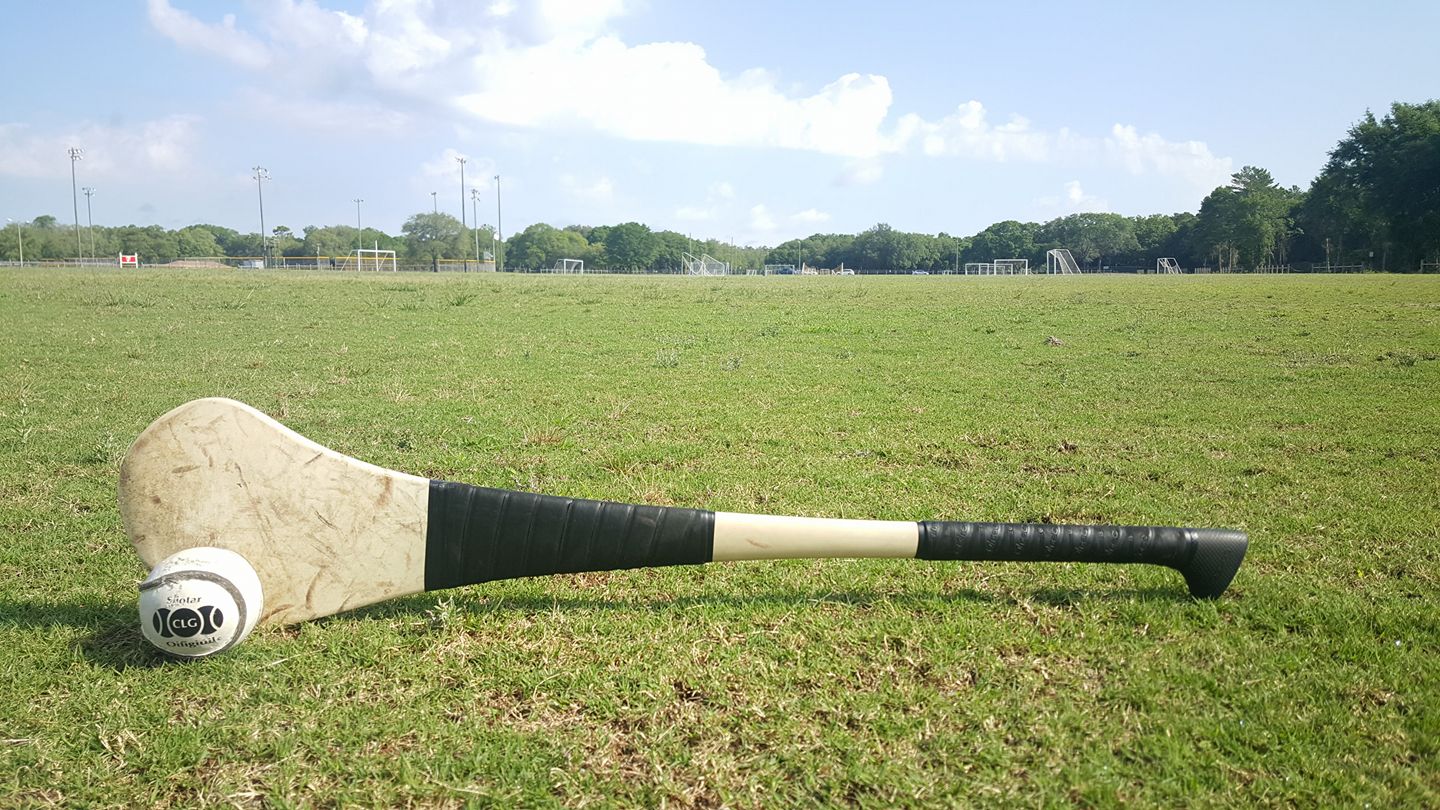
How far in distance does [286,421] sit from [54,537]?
137 inches

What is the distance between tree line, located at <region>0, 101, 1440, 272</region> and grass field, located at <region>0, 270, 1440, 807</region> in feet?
299

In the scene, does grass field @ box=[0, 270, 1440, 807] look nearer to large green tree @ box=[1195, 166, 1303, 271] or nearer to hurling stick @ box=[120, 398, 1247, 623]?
hurling stick @ box=[120, 398, 1247, 623]

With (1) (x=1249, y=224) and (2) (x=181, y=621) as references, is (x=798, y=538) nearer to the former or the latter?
(2) (x=181, y=621)

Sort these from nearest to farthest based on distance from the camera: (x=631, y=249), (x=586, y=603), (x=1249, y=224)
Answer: (x=586, y=603) < (x=1249, y=224) < (x=631, y=249)

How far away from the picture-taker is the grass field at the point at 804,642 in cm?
277

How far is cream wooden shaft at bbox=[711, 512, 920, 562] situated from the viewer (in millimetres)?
3744

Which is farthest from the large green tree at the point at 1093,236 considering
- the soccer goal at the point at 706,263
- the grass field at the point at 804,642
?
the grass field at the point at 804,642

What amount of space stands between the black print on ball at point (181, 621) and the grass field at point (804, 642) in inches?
6.4

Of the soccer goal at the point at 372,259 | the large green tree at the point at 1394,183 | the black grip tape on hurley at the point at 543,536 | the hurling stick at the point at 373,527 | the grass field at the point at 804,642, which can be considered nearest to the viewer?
the grass field at the point at 804,642

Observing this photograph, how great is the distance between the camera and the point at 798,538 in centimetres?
374

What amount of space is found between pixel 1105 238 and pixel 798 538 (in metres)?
145

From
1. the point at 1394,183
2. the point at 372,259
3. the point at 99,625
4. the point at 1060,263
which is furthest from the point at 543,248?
the point at 99,625

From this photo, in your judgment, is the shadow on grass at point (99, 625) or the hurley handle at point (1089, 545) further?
the hurley handle at point (1089, 545)

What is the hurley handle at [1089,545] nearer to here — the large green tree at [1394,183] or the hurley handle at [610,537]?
the hurley handle at [610,537]
